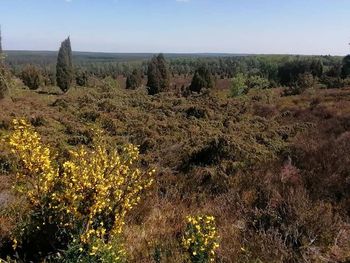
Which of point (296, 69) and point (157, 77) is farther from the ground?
point (157, 77)

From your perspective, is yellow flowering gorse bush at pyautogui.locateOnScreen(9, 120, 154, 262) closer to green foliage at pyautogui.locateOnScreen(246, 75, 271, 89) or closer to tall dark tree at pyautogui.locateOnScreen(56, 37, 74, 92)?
Answer: green foliage at pyautogui.locateOnScreen(246, 75, 271, 89)

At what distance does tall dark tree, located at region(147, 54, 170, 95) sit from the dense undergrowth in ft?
94.5

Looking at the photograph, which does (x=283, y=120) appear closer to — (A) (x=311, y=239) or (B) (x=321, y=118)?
(B) (x=321, y=118)

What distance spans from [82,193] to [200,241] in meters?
1.50

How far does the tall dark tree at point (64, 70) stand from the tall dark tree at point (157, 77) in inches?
399

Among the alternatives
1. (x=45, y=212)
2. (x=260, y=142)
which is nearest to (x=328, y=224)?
(x=45, y=212)

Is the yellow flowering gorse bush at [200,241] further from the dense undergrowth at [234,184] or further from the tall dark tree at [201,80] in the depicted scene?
the tall dark tree at [201,80]

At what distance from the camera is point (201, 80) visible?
190ft

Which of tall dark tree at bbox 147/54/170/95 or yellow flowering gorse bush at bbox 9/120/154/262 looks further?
tall dark tree at bbox 147/54/170/95

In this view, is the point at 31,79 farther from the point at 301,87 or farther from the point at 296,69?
the point at 296,69

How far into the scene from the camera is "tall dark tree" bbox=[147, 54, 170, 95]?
2106 inches

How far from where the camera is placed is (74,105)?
30375 mm

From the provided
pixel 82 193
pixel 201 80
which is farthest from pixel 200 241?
pixel 201 80

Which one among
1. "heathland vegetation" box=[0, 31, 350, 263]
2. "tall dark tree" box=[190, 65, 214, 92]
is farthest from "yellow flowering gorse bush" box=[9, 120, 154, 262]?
"tall dark tree" box=[190, 65, 214, 92]
